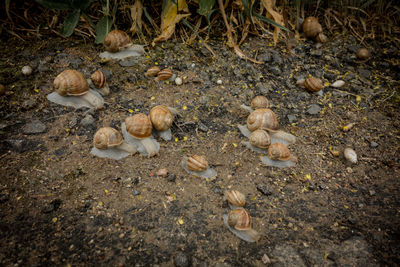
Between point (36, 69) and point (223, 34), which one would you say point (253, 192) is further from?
point (36, 69)

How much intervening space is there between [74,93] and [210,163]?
5.87ft

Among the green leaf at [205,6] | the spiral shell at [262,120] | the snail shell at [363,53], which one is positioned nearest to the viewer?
the spiral shell at [262,120]

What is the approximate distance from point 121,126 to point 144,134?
368mm

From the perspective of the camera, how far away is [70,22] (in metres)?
3.55

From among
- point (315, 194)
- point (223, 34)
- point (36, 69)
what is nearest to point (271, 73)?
point (223, 34)

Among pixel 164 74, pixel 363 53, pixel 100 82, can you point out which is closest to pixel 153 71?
pixel 164 74

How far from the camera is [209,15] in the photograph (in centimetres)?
375

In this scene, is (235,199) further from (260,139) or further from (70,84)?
(70,84)

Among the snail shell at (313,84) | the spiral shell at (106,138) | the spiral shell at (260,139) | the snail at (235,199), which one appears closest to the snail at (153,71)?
the spiral shell at (106,138)

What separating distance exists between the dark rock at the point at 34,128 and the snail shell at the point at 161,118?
4.08 feet

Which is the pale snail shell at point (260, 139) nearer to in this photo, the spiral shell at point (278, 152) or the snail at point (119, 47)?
the spiral shell at point (278, 152)

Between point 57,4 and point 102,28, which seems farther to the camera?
point 102,28

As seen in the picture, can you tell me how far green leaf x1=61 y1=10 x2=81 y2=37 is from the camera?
3.53 meters

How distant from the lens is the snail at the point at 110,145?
273 centimetres
